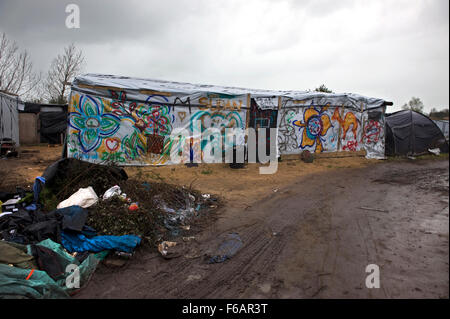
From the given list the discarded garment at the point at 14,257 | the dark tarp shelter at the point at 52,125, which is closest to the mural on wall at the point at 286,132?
the discarded garment at the point at 14,257

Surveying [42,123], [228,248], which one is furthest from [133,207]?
[42,123]

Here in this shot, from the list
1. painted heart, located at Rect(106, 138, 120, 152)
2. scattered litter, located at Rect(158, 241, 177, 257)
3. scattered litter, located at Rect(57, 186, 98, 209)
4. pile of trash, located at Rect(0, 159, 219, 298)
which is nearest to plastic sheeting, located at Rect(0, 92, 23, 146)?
painted heart, located at Rect(106, 138, 120, 152)

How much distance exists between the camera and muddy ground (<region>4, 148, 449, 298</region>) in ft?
8.18

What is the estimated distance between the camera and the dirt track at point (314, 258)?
247 centimetres

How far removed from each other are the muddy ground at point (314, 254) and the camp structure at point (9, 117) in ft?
39.7

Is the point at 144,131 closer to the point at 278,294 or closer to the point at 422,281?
the point at 278,294

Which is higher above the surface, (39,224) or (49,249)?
(39,224)

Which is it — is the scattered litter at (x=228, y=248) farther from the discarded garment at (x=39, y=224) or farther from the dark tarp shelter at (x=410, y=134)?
the dark tarp shelter at (x=410, y=134)

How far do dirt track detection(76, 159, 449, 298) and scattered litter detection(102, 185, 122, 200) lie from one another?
4.96 ft

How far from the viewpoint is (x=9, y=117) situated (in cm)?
1327

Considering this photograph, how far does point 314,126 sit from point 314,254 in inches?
378

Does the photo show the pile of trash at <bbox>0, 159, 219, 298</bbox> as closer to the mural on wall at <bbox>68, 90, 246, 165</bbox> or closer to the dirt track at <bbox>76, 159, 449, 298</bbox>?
the dirt track at <bbox>76, 159, 449, 298</bbox>

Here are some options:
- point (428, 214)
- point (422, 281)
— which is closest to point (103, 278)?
point (422, 281)

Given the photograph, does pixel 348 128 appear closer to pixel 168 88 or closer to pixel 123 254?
pixel 168 88
